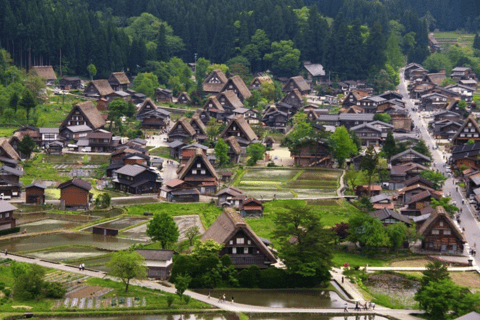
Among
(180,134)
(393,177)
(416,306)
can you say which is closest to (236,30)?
(180,134)

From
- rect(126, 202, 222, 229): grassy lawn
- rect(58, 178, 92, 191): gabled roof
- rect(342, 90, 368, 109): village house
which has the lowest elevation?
rect(126, 202, 222, 229): grassy lawn

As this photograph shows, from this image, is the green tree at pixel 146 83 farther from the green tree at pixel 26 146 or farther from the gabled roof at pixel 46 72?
the green tree at pixel 26 146

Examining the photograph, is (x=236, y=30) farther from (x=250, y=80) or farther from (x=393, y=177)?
(x=393, y=177)

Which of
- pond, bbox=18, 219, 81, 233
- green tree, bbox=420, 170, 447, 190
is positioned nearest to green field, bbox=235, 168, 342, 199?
green tree, bbox=420, 170, 447, 190

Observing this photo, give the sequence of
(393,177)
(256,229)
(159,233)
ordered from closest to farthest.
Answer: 1. (159,233)
2. (256,229)
3. (393,177)

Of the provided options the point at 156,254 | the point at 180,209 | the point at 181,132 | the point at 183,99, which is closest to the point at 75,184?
the point at 180,209

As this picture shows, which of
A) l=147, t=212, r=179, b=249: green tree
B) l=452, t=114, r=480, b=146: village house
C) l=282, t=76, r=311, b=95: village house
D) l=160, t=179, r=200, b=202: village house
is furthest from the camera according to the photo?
l=282, t=76, r=311, b=95: village house

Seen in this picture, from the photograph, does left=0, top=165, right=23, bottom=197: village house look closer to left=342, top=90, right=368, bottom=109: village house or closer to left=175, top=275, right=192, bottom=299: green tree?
left=175, top=275, right=192, bottom=299: green tree
